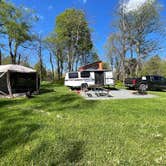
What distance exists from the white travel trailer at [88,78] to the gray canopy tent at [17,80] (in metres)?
3.10

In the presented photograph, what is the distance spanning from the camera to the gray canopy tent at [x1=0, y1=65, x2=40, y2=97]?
1289 cm

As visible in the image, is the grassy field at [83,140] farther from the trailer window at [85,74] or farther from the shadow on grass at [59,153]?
the trailer window at [85,74]

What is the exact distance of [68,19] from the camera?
105 feet

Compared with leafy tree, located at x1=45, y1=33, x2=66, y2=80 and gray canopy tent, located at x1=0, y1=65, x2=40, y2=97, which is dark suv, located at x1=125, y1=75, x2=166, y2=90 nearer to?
gray canopy tent, located at x1=0, y1=65, x2=40, y2=97

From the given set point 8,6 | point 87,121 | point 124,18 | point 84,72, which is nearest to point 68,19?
point 124,18

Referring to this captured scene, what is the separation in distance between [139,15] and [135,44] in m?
4.19

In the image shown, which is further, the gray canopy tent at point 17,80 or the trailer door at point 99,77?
the trailer door at point 99,77

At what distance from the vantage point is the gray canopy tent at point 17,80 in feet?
42.3

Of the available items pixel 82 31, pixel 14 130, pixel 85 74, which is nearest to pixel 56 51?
pixel 82 31

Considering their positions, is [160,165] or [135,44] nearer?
[160,165]

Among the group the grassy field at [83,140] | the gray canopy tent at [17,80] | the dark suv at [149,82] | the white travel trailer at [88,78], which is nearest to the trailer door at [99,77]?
the white travel trailer at [88,78]

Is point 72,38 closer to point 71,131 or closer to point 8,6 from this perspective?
point 8,6

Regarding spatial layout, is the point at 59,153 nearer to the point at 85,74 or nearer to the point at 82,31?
the point at 85,74

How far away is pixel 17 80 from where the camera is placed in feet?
57.7
